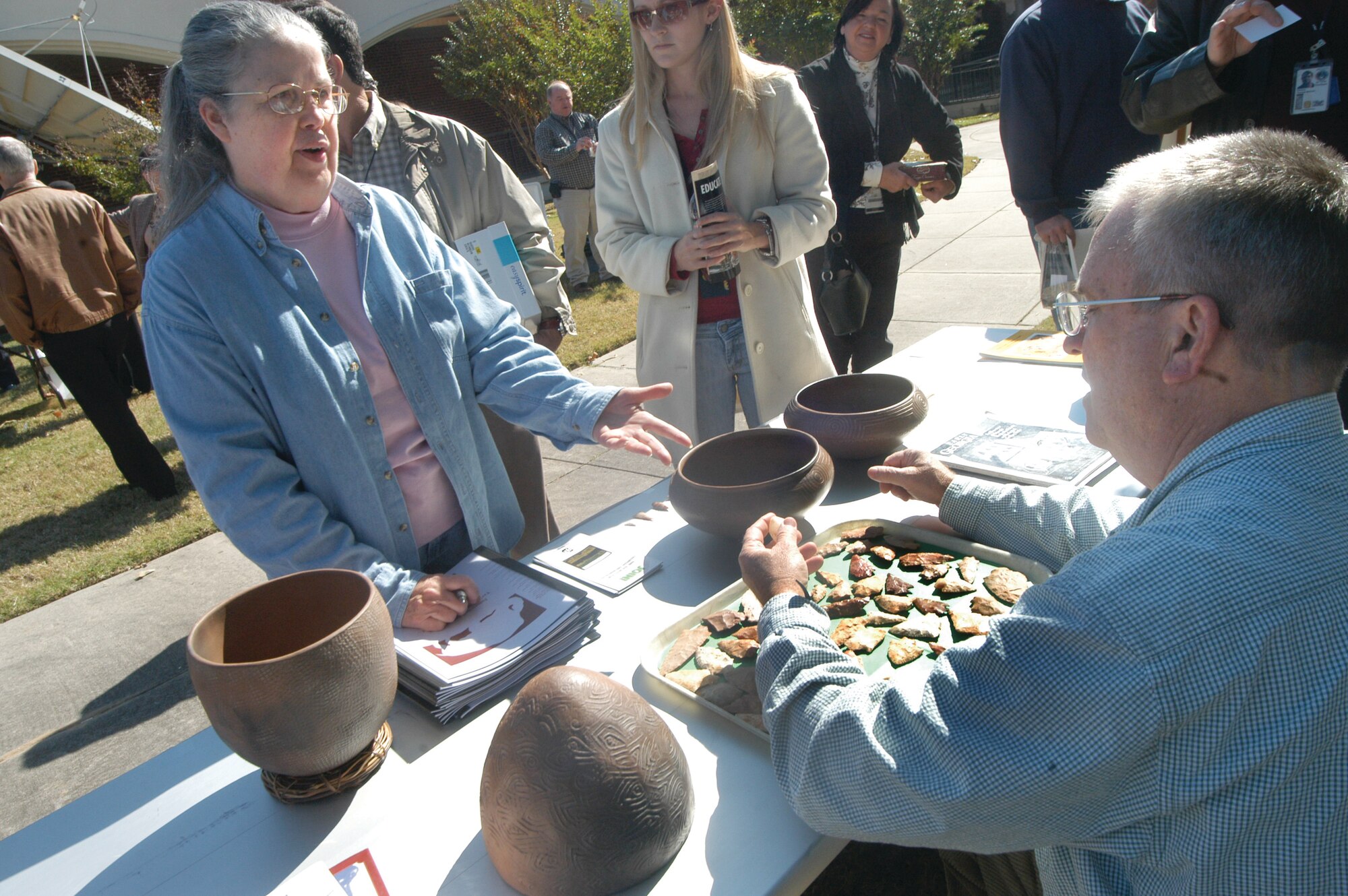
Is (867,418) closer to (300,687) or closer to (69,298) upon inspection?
(300,687)

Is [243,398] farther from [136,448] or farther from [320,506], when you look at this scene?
[136,448]

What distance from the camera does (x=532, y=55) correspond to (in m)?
17.2

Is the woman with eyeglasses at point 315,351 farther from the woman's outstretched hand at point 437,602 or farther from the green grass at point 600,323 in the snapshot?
the green grass at point 600,323

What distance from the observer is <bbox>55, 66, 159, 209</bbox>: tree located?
11.9 m

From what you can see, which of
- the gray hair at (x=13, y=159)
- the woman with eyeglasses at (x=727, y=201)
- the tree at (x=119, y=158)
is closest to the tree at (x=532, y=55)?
the tree at (x=119, y=158)

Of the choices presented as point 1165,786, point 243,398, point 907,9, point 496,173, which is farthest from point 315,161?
point 907,9

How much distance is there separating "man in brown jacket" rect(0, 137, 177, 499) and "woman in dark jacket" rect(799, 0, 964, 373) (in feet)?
14.7

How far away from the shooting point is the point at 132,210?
5.82 meters

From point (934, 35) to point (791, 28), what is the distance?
391 cm

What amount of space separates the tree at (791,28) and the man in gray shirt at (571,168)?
43.9 feet

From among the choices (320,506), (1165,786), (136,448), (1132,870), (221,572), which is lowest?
(221,572)

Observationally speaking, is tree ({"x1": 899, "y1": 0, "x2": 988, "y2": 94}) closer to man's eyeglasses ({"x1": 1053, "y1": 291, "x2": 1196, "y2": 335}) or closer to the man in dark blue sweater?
the man in dark blue sweater

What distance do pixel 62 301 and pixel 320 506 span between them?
5314 mm

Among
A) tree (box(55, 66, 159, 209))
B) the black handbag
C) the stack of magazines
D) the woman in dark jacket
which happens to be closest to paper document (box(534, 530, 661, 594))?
the stack of magazines
